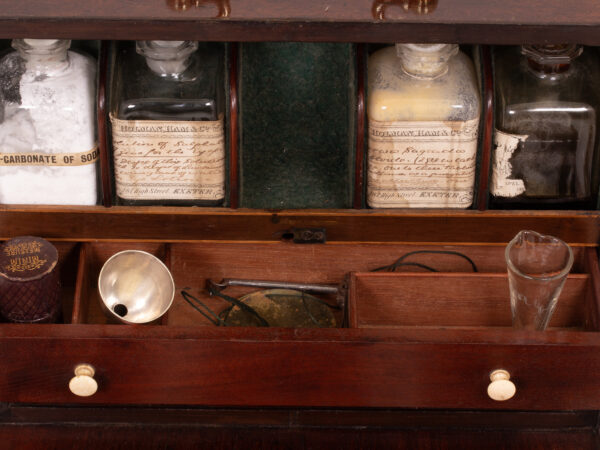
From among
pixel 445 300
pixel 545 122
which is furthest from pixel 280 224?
pixel 545 122

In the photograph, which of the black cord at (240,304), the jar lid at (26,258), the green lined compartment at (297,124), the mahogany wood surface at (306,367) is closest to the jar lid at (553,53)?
the green lined compartment at (297,124)

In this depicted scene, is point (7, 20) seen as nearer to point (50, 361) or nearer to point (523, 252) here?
point (50, 361)

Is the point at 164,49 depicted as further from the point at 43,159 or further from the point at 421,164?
the point at 421,164

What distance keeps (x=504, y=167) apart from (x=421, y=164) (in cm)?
11

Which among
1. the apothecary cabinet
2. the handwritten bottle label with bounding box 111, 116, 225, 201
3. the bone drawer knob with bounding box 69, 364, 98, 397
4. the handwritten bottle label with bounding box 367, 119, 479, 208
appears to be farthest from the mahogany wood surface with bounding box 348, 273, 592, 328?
the bone drawer knob with bounding box 69, 364, 98, 397

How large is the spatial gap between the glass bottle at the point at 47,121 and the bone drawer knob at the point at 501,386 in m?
0.56

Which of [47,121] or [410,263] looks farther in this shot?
[410,263]

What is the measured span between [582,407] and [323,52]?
55 centimetres

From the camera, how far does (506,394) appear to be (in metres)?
1.01

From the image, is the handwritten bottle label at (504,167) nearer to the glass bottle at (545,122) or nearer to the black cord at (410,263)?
the glass bottle at (545,122)

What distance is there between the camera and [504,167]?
111 cm

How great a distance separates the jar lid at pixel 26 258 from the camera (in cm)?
101

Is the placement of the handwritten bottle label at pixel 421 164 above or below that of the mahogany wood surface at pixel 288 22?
below

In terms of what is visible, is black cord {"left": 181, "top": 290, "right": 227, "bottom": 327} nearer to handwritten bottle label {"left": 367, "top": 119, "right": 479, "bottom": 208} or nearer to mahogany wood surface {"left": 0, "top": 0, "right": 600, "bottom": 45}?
handwritten bottle label {"left": 367, "top": 119, "right": 479, "bottom": 208}
